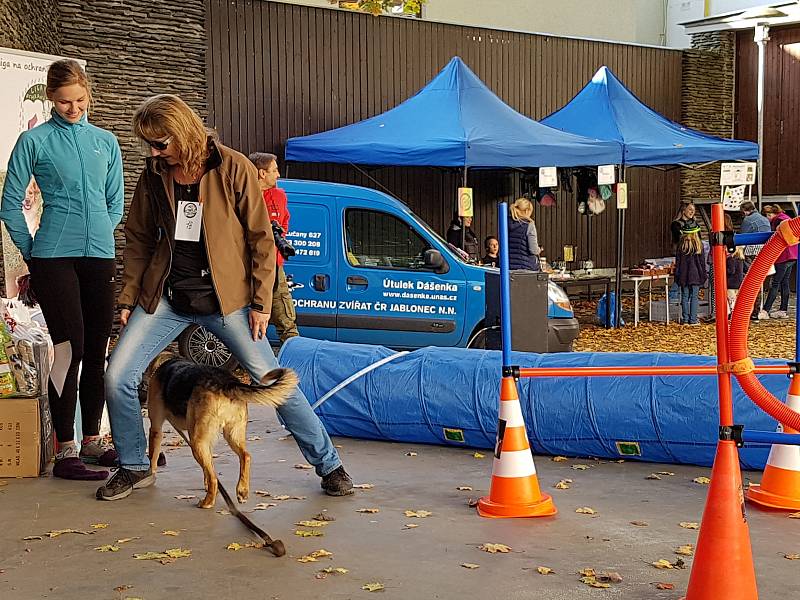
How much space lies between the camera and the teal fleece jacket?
5938mm

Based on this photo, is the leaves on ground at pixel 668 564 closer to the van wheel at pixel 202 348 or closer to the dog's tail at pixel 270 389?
the dog's tail at pixel 270 389

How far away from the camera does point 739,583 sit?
12.9 ft

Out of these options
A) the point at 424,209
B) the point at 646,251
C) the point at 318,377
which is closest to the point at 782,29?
the point at 646,251

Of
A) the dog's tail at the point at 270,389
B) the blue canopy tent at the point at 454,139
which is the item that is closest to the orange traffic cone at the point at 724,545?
the dog's tail at the point at 270,389

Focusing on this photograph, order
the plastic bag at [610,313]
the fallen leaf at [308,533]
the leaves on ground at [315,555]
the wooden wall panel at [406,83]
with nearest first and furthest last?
the leaves on ground at [315,555] < the fallen leaf at [308,533] < the plastic bag at [610,313] < the wooden wall panel at [406,83]

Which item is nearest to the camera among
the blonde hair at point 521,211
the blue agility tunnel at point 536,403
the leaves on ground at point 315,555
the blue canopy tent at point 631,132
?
the leaves on ground at point 315,555

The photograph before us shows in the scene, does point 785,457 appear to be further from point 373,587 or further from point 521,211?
point 521,211

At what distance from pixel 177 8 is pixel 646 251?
1083 cm

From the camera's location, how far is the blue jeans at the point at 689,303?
15.3 metres

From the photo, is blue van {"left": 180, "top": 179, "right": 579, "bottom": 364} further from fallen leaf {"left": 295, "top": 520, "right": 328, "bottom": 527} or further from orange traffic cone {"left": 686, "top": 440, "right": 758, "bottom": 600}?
orange traffic cone {"left": 686, "top": 440, "right": 758, "bottom": 600}

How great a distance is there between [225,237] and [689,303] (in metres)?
11.3

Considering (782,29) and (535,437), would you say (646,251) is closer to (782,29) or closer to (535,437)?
(782,29)

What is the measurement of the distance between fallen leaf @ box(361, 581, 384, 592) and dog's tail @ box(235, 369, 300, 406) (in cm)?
112

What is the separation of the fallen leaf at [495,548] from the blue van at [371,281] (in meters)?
5.40
